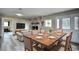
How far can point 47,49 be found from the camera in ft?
7.89

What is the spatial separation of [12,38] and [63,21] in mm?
1095

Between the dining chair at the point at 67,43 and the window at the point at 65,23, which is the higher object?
the window at the point at 65,23

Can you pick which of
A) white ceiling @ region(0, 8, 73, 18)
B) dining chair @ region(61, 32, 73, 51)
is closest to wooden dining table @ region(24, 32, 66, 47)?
dining chair @ region(61, 32, 73, 51)

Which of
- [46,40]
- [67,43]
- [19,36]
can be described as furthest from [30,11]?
[67,43]

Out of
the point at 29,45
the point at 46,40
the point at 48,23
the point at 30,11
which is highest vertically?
the point at 30,11

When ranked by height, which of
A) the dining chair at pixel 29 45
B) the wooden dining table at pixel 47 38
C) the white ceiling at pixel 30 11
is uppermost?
the white ceiling at pixel 30 11

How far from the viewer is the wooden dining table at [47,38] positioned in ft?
7.76

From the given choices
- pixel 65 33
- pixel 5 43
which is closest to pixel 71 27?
pixel 65 33

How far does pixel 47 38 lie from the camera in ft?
8.07

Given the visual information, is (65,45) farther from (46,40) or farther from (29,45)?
(29,45)

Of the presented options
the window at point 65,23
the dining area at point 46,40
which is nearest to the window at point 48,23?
the dining area at point 46,40

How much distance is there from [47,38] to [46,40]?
0.20ft

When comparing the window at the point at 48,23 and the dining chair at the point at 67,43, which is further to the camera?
the window at the point at 48,23

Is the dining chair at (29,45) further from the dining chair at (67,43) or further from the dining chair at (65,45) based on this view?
the dining chair at (67,43)
